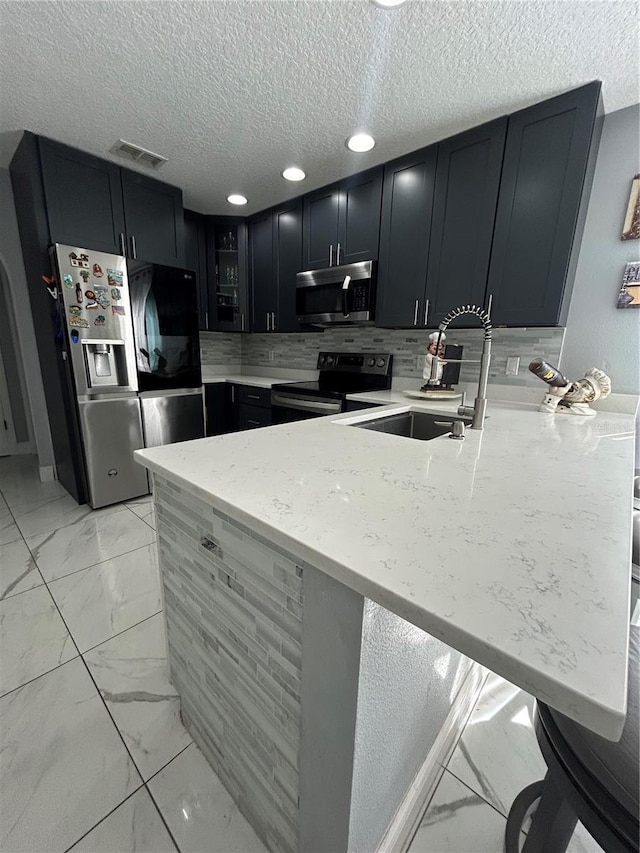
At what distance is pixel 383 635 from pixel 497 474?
49 centimetres

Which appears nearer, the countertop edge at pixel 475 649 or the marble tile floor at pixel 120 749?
the countertop edge at pixel 475 649

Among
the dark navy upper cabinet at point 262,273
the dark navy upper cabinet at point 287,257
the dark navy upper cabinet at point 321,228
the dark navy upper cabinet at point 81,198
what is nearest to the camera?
the dark navy upper cabinet at point 81,198

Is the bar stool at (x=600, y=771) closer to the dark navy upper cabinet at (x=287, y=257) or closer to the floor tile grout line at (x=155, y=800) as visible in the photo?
the floor tile grout line at (x=155, y=800)

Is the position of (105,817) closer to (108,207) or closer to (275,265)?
(108,207)

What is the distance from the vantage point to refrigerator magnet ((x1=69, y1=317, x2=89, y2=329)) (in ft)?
7.34

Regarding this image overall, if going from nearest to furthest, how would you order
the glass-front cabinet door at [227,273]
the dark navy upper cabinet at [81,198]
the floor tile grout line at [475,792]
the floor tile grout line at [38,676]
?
the floor tile grout line at [475,792]
the floor tile grout line at [38,676]
the dark navy upper cabinet at [81,198]
the glass-front cabinet door at [227,273]

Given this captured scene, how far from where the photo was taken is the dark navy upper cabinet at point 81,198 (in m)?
2.19

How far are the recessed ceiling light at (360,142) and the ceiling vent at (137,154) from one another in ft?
4.13

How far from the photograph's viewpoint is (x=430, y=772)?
38.9 inches

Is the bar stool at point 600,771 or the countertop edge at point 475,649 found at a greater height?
the countertop edge at point 475,649

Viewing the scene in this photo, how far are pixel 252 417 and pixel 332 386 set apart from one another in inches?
33.7

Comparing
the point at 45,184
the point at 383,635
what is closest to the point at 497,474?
the point at 383,635

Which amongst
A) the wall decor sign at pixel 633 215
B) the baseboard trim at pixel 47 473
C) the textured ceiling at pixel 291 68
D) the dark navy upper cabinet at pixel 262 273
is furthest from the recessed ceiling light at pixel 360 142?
the baseboard trim at pixel 47 473

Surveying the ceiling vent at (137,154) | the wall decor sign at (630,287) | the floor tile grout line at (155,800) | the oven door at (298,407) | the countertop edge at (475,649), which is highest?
the ceiling vent at (137,154)
